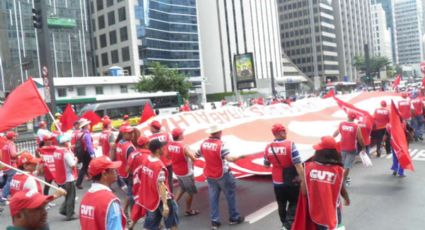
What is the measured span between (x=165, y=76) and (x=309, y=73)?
8397 cm

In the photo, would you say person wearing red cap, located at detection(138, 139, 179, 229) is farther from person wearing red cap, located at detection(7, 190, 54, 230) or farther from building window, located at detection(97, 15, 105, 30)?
building window, located at detection(97, 15, 105, 30)

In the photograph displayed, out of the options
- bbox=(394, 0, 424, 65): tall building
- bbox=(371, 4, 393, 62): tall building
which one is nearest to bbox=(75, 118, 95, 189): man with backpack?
bbox=(371, 4, 393, 62): tall building

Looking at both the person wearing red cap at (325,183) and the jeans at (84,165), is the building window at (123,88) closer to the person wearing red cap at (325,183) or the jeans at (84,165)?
the jeans at (84,165)

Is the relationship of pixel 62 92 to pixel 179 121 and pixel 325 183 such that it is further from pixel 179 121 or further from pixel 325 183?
pixel 325 183

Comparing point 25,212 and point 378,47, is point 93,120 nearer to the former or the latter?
point 25,212

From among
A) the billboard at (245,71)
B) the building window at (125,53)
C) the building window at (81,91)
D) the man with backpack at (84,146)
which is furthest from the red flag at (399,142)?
the building window at (125,53)

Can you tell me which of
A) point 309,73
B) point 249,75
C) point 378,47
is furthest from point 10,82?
point 378,47

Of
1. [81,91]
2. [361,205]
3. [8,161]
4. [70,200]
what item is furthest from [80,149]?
[81,91]

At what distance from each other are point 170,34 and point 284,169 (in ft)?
241

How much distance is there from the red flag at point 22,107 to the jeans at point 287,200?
4313 millimetres

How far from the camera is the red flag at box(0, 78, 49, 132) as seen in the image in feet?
22.6

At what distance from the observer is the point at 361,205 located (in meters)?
8.16

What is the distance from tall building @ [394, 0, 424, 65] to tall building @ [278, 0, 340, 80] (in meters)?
66.8

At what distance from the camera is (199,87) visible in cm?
8062
